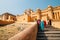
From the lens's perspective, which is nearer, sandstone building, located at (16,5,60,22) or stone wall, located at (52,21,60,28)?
stone wall, located at (52,21,60,28)

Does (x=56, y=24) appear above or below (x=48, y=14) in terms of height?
below

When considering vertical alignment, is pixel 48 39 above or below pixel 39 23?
below

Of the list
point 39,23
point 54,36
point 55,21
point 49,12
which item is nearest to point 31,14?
point 49,12

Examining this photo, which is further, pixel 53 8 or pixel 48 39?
pixel 53 8

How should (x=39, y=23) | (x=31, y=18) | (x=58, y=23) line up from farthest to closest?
(x=31, y=18)
(x=58, y=23)
(x=39, y=23)

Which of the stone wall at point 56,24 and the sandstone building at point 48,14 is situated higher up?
the sandstone building at point 48,14

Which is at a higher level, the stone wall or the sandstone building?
the sandstone building

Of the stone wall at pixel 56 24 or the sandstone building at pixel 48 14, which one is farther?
the sandstone building at pixel 48 14

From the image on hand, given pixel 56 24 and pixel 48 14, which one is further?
pixel 48 14

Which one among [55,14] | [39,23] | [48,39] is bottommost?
[48,39]

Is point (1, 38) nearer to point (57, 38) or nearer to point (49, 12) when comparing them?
point (57, 38)

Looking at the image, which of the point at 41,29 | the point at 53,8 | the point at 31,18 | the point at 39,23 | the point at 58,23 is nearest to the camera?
the point at 41,29

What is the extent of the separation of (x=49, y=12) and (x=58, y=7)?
2281 millimetres

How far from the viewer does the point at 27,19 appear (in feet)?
110
